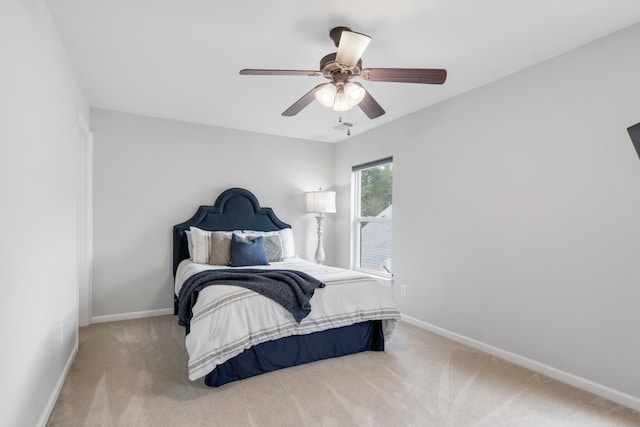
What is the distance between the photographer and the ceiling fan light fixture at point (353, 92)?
2276mm

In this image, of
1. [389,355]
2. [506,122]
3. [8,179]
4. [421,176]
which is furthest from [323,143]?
[8,179]

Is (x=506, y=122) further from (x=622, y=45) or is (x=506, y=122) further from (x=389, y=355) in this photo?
(x=389, y=355)

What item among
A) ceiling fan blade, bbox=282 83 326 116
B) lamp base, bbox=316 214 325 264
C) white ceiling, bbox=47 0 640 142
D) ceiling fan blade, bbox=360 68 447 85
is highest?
white ceiling, bbox=47 0 640 142

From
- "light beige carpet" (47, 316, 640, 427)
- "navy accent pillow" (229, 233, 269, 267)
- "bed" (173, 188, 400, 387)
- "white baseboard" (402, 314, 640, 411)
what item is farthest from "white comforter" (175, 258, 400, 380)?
"navy accent pillow" (229, 233, 269, 267)

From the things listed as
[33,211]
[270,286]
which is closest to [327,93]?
[270,286]

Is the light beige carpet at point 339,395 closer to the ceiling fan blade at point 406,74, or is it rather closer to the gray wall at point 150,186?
the gray wall at point 150,186

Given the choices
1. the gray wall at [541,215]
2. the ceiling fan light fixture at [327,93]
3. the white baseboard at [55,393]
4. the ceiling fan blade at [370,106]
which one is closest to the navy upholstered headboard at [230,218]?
the white baseboard at [55,393]

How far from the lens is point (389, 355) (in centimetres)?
295

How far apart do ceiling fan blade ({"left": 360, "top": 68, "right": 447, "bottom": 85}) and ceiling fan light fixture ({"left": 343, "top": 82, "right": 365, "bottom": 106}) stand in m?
0.08

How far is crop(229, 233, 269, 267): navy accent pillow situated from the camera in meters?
3.80

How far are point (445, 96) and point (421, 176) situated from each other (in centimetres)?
85

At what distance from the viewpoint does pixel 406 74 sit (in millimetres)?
2156

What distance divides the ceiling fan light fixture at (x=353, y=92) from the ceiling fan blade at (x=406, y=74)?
79mm

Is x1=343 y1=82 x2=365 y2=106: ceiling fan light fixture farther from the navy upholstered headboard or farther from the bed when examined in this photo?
the navy upholstered headboard
